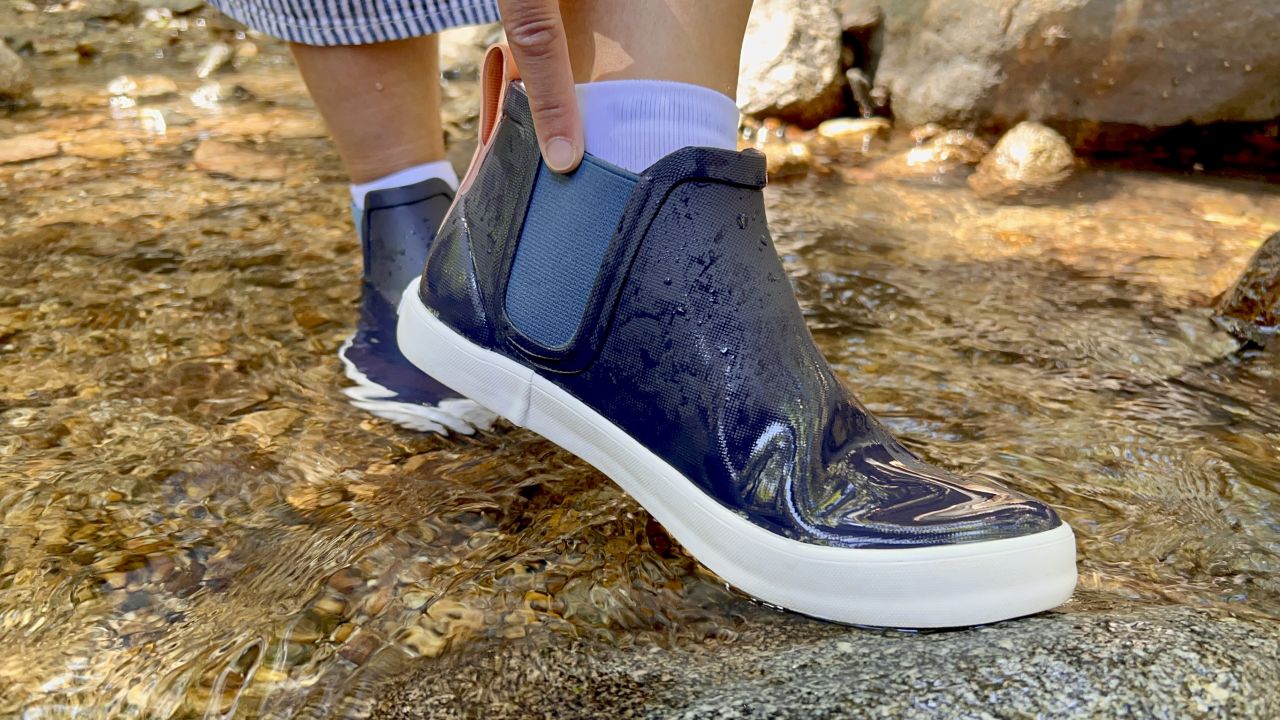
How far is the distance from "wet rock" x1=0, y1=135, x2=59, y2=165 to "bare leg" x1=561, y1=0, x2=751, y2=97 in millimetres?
2894

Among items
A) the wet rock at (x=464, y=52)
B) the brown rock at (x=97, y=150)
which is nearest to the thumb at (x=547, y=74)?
the brown rock at (x=97, y=150)

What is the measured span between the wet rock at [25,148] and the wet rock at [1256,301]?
11.7 feet

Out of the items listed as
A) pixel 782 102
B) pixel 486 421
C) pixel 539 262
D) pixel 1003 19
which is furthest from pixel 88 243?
pixel 1003 19

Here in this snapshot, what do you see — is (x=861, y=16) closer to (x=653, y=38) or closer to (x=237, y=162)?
(x=237, y=162)

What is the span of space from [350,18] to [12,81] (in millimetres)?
3625

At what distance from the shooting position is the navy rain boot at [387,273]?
1678 millimetres

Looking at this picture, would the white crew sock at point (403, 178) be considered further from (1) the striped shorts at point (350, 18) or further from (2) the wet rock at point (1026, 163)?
(2) the wet rock at point (1026, 163)

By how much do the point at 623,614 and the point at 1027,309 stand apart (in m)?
1.52

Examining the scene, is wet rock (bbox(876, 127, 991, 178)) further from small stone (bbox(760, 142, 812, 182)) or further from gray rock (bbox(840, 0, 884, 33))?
gray rock (bbox(840, 0, 884, 33))

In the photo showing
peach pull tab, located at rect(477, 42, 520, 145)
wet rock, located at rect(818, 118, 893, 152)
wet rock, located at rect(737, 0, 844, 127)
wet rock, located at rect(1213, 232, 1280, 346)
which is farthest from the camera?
wet rock, located at rect(737, 0, 844, 127)

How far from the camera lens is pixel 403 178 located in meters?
1.77

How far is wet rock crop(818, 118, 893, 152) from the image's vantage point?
413 cm

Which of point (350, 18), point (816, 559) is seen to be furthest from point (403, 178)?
point (816, 559)

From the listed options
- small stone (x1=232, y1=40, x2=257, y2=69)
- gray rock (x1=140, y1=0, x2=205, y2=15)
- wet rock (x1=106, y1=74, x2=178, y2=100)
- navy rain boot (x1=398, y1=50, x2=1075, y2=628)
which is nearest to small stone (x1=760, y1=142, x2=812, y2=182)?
navy rain boot (x1=398, y1=50, x2=1075, y2=628)
